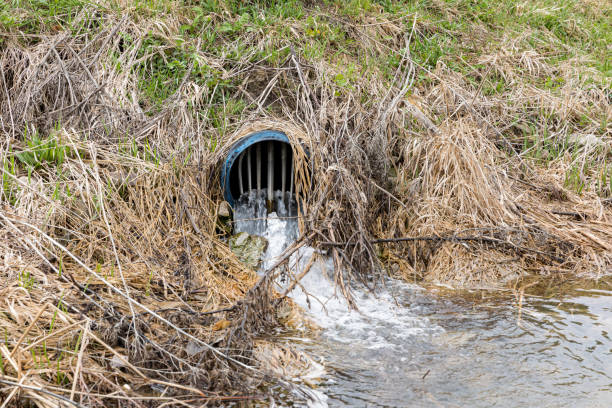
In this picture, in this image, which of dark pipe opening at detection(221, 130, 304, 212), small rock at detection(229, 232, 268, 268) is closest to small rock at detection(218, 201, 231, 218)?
dark pipe opening at detection(221, 130, 304, 212)

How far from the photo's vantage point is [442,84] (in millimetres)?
5578

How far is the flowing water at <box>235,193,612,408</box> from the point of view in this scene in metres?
2.66

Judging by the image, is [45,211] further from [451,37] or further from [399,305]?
[451,37]

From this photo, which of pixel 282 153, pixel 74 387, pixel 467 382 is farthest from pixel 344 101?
pixel 74 387

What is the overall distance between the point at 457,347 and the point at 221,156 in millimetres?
2434

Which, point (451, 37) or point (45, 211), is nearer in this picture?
point (45, 211)

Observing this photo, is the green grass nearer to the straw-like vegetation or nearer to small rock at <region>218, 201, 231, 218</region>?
the straw-like vegetation

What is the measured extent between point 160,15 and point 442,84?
116 inches

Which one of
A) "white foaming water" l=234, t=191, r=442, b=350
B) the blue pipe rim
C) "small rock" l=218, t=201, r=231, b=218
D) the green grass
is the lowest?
"white foaming water" l=234, t=191, r=442, b=350

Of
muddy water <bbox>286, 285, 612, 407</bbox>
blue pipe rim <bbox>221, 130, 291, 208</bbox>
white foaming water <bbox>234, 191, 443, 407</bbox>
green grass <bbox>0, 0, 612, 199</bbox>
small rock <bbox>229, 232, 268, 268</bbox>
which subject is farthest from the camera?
green grass <bbox>0, 0, 612, 199</bbox>

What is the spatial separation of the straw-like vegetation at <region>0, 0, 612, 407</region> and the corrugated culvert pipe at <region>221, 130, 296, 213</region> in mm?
186

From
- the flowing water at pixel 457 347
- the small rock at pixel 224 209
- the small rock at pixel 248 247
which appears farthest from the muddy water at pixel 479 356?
the small rock at pixel 224 209

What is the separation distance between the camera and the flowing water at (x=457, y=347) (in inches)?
105

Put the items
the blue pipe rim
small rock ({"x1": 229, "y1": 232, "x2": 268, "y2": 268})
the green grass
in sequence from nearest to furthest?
small rock ({"x1": 229, "y1": 232, "x2": 268, "y2": 268})
the blue pipe rim
the green grass
